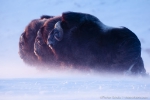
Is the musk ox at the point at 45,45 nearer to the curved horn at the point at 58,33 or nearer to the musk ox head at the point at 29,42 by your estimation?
the curved horn at the point at 58,33

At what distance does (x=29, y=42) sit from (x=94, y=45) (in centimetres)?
873

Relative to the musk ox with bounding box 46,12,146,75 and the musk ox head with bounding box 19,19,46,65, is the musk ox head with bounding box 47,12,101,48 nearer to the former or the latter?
the musk ox with bounding box 46,12,146,75

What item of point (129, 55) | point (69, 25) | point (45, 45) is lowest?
point (129, 55)

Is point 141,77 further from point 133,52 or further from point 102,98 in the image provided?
point 102,98

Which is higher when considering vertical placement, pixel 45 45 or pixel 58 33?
pixel 58 33

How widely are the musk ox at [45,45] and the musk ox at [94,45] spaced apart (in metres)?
0.87

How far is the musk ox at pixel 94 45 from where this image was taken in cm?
1741

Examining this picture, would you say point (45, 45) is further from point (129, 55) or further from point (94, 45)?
point (129, 55)

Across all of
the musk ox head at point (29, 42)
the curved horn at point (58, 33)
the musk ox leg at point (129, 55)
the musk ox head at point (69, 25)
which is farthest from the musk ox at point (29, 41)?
the musk ox leg at point (129, 55)

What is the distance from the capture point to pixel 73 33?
1916 cm

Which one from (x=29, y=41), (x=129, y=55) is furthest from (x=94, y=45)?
(x=29, y=41)

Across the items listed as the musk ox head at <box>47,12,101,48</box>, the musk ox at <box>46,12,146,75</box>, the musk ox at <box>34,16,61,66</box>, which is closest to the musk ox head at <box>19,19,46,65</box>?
the musk ox at <box>34,16,61,66</box>

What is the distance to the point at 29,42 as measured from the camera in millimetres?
24891

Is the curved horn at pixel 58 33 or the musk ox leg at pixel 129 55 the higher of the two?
the curved horn at pixel 58 33
